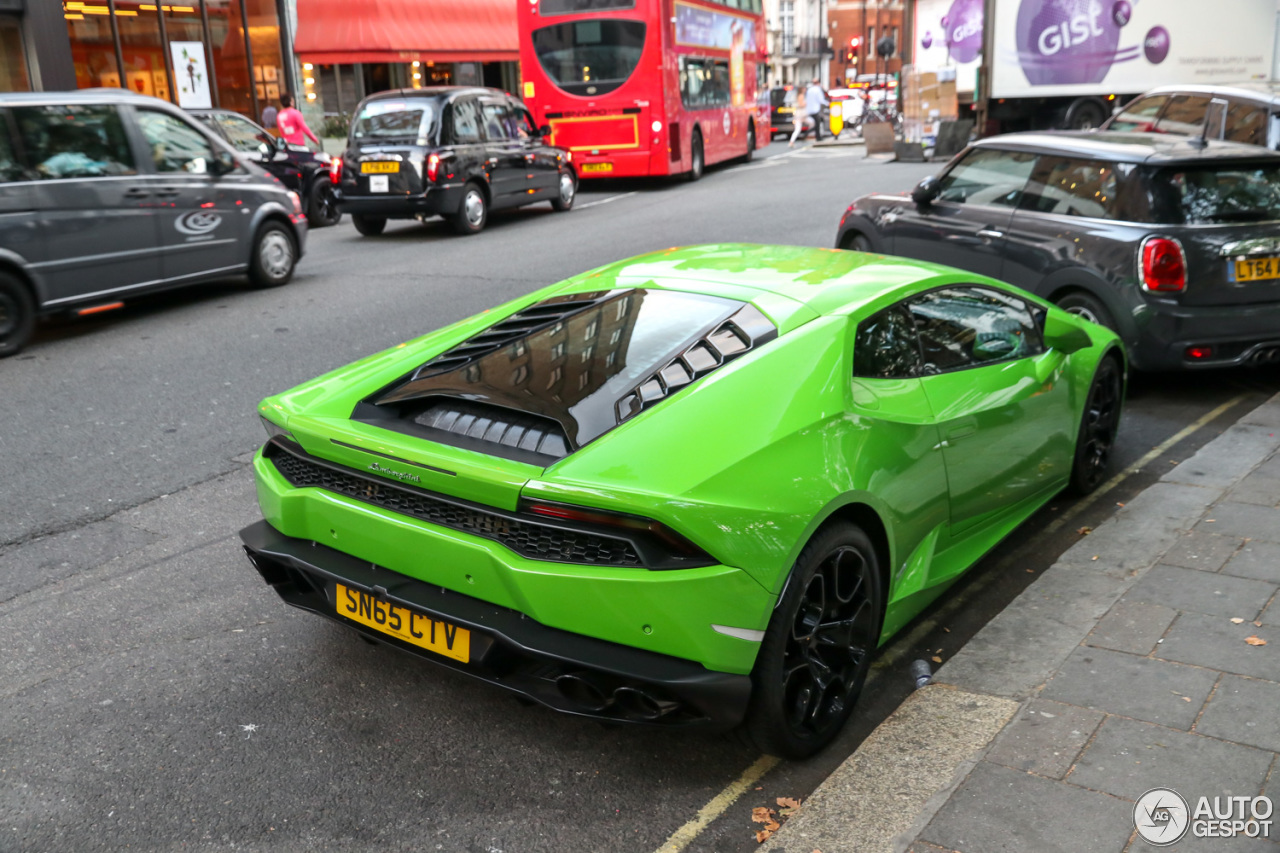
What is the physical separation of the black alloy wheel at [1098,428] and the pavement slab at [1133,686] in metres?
1.62

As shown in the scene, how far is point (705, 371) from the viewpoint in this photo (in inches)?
128

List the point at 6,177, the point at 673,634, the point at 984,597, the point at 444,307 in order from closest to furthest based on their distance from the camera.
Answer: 1. the point at 673,634
2. the point at 984,597
3. the point at 6,177
4. the point at 444,307

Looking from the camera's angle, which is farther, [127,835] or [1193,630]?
[1193,630]

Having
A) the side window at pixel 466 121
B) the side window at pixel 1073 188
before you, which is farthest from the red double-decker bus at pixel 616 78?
the side window at pixel 1073 188

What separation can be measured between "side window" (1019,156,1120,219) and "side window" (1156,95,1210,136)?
925cm

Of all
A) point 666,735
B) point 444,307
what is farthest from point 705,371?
point 444,307

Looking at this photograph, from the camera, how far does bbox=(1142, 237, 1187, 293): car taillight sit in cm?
644

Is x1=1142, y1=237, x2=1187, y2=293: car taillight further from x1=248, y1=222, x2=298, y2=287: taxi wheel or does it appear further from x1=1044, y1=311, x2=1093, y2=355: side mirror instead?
x1=248, y1=222, x2=298, y2=287: taxi wheel

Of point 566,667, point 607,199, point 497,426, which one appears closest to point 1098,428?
point 497,426

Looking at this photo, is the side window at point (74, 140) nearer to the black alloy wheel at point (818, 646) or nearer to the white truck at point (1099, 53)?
the black alloy wheel at point (818, 646)

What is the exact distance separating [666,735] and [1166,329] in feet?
15.0

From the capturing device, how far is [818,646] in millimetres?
3217

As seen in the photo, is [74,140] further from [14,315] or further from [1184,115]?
[1184,115]

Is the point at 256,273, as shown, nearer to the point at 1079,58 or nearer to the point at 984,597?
the point at 984,597
